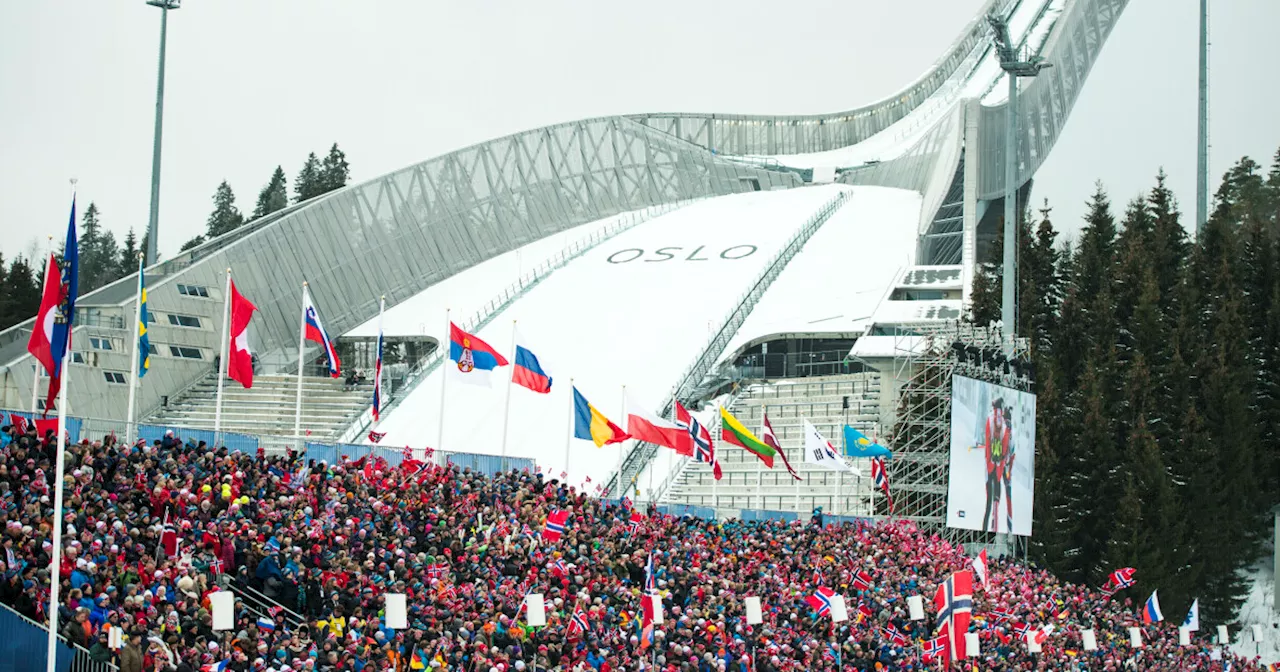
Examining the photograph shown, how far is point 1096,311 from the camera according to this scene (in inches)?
1711

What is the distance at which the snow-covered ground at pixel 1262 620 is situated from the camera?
40.7 m

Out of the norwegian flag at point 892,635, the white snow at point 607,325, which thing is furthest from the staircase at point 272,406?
the norwegian flag at point 892,635

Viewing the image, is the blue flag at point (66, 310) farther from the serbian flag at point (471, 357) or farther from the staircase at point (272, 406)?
the staircase at point (272, 406)

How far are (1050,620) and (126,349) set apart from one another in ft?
74.4

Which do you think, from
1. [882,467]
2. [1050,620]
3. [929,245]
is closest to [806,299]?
[929,245]

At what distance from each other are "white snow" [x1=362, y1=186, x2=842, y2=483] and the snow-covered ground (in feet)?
52.1

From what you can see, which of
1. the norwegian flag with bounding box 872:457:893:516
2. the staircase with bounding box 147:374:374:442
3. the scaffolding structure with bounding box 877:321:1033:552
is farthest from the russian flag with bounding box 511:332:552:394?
the staircase with bounding box 147:374:374:442

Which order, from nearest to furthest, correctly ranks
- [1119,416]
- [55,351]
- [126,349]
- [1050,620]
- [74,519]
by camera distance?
[55,351] → [74,519] → [1050,620] → [126,349] → [1119,416]

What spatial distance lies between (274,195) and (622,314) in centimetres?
4883

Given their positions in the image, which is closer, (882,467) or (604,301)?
(882,467)

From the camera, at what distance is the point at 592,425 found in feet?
91.5

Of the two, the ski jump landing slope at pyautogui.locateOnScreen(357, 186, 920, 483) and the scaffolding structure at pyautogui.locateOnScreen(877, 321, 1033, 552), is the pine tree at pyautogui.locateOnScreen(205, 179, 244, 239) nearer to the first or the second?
the ski jump landing slope at pyautogui.locateOnScreen(357, 186, 920, 483)

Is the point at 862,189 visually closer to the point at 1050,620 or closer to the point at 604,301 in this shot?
the point at 604,301

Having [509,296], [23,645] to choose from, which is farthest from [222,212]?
[23,645]
